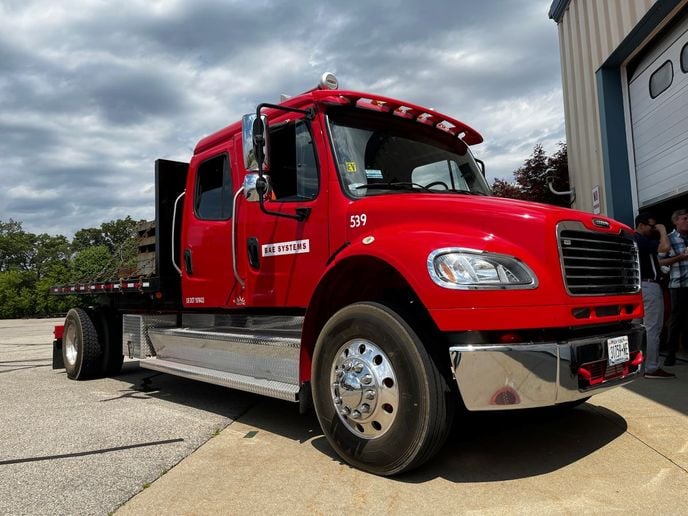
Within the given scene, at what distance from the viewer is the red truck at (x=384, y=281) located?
2.71 m

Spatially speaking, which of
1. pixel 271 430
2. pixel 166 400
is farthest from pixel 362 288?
pixel 166 400

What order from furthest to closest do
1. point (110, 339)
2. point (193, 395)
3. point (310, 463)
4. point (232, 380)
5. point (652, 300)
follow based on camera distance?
point (110, 339) → point (193, 395) → point (652, 300) → point (232, 380) → point (310, 463)

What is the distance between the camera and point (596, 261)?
307cm

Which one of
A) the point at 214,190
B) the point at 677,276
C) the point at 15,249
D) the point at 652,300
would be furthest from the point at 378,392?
the point at 15,249

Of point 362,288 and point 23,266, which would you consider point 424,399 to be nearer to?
point 362,288

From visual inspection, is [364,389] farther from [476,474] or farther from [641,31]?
[641,31]

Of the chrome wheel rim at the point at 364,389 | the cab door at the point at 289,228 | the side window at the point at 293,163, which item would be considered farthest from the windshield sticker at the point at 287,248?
the chrome wheel rim at the point at 364,389

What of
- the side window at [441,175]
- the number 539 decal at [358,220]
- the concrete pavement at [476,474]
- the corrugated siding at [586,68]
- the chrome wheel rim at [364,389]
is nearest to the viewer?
the concrete pavement at [476,474]

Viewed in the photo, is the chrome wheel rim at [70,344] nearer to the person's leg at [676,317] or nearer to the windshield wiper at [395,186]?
the windshield wiper at [395,186]

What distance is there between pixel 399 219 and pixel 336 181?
66cm

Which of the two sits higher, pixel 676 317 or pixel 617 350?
pixel 617 350

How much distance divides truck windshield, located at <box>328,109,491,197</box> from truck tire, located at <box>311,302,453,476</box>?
101 centimetres

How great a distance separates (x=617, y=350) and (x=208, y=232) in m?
3.45

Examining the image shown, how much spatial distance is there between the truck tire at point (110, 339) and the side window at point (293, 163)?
13.2ft
